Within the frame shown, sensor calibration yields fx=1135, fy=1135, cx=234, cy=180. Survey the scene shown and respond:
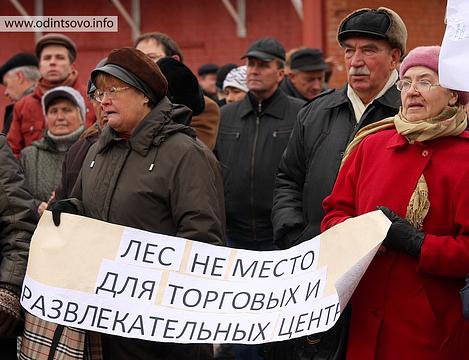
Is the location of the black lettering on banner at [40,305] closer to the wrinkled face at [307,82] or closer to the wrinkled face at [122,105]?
the wrinkled face at [122,105]

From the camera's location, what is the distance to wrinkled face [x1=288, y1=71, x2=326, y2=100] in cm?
951

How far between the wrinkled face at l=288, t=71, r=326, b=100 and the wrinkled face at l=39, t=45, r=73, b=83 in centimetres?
194

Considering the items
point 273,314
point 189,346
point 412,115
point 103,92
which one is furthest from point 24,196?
point 412,115

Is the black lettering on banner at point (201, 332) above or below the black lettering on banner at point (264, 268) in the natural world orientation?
below

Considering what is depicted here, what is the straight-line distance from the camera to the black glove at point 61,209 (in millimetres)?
4863

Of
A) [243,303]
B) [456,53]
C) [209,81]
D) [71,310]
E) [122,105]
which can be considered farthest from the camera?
[209,81]

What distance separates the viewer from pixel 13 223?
17.3ft

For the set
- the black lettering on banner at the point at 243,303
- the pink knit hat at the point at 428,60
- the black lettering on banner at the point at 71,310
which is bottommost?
the black lettering on banner at the point at 71,310

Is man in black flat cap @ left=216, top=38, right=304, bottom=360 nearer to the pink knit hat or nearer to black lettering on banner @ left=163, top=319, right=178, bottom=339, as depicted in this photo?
black lettering on banner @ left=163, top=319, right=178, bottom=339

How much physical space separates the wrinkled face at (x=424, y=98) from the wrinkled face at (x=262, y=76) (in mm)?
3398

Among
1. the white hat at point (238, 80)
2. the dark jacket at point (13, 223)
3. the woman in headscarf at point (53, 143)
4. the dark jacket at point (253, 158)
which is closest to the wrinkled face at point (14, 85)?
the white hat at point (238, 80)

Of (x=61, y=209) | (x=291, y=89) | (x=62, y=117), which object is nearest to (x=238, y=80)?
(x=291, y=89)

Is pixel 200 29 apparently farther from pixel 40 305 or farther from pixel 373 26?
pixel 40 305

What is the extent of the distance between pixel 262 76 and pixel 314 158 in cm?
254
